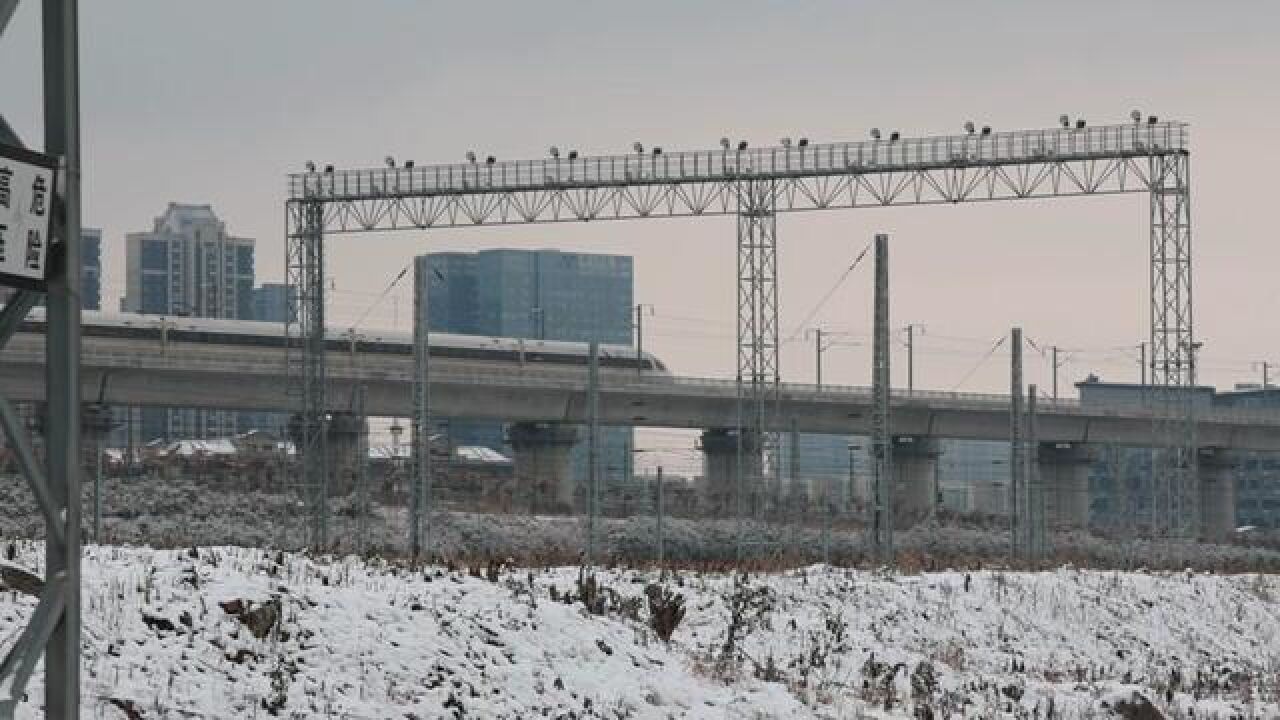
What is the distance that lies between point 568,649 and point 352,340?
2332 inches

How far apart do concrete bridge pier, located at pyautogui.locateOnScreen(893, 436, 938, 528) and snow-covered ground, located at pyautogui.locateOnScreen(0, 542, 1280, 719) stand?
59.9 m

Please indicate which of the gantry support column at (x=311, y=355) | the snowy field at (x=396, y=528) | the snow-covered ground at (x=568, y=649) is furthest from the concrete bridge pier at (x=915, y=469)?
the snow-covered ground at (x=568, y=649)

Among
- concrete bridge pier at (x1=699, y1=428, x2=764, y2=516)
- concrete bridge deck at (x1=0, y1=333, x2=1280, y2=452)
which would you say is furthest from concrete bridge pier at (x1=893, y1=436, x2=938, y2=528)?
concrete bridge pier at (x1=699, y1=428, x2=764, y2=516)

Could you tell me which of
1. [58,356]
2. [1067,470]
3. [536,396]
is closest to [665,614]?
[58,356]

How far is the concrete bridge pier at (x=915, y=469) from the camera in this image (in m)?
92.8

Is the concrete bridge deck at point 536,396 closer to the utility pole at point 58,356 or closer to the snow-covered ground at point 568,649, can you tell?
the snow-covered ground at point 568,649

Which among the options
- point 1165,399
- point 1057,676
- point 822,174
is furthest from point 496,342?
point 1057,676

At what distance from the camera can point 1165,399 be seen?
5681 cm

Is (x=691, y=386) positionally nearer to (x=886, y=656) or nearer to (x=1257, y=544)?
(x=1257, y=544)

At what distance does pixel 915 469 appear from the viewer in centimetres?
9344

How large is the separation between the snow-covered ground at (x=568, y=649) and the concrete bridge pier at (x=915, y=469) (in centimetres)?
5987

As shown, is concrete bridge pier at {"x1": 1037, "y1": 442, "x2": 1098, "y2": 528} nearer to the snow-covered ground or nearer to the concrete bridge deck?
the concrete bridge deck

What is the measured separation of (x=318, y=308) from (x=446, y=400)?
24456 millimetres

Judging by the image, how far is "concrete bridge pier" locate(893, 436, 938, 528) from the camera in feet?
304
